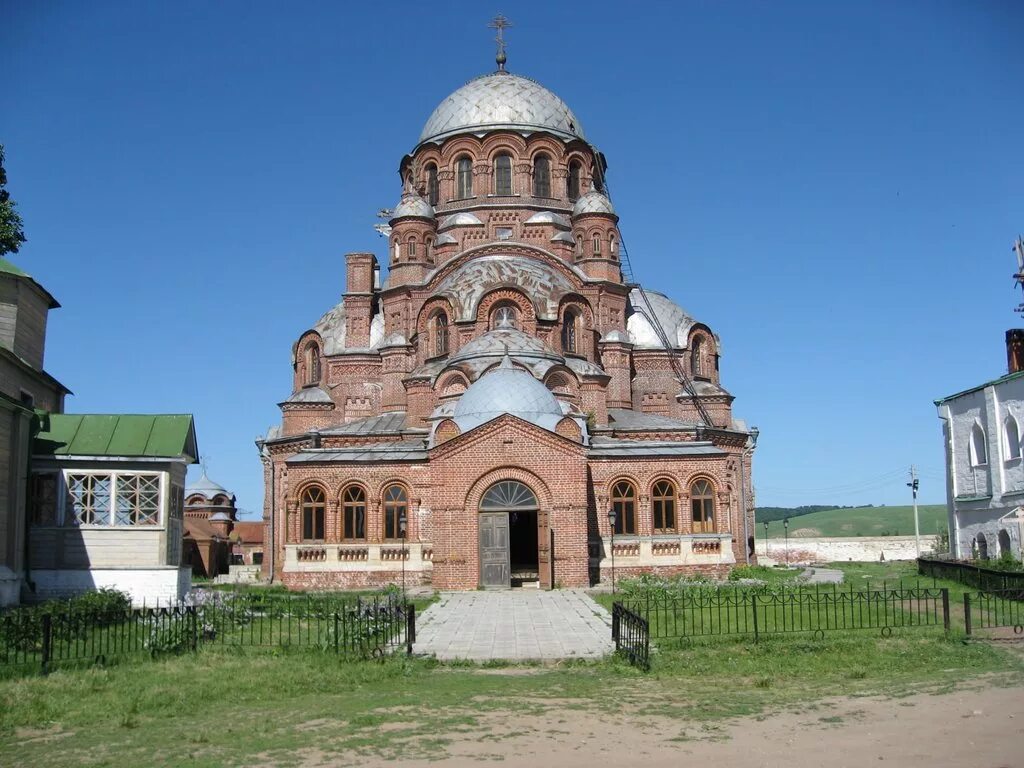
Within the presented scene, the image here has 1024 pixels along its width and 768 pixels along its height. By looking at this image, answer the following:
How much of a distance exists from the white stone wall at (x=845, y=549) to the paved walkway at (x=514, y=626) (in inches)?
1037

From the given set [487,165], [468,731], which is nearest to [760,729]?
[468,731]

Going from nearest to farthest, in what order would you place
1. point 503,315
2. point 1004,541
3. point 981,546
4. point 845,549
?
point 1004,541, point 981,546, point 503,315, point 845,549

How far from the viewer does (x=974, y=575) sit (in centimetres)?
2411

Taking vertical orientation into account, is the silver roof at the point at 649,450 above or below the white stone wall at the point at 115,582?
above

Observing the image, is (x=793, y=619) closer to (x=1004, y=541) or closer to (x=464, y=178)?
(x=1004, y=541)

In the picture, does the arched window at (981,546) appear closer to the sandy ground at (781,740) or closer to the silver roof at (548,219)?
the silver roof at (548,219)

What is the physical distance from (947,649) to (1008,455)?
56.8ft

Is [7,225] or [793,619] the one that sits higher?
[7,225]

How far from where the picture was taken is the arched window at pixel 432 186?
4344 cm

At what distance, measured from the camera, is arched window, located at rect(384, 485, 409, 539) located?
30.5 meters

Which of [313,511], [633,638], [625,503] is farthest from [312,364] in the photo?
[633,638]

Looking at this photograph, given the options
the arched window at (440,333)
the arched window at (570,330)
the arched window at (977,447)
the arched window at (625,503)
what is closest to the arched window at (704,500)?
the arched window at (625,503)

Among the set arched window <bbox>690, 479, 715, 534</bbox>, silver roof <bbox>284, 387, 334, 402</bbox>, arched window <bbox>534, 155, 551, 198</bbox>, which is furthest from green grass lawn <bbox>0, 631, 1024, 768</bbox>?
arched window <bbox>534, 155, 551, 198</bbox>

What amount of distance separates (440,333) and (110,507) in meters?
16.1
